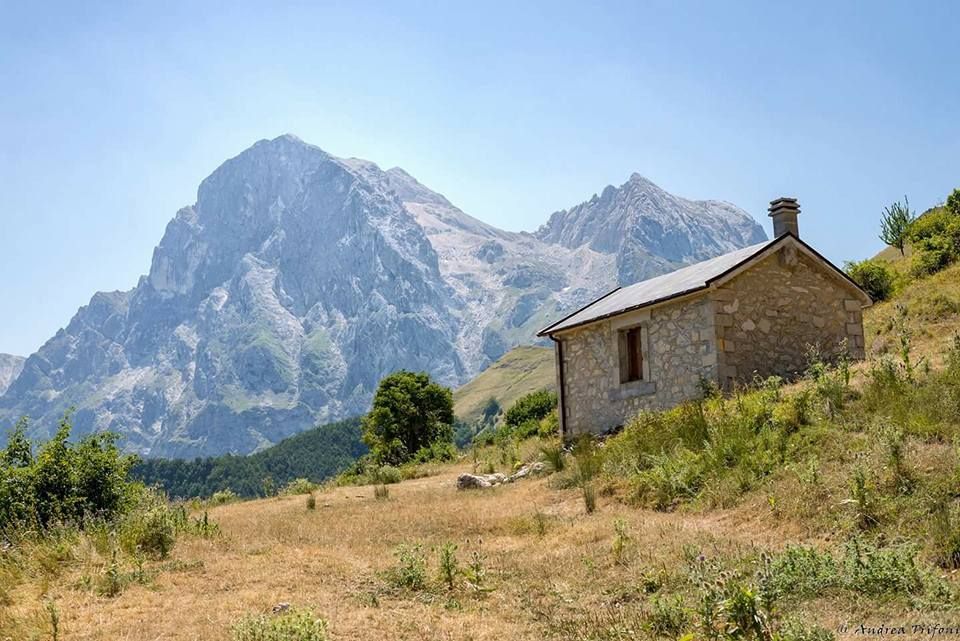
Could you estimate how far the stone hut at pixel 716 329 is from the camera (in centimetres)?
1844

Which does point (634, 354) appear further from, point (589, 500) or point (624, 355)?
point (589, 500)

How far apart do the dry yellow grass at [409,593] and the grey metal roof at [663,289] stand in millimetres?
7359

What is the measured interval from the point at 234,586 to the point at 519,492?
8.28 m

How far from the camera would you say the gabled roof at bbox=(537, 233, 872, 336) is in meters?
18.8

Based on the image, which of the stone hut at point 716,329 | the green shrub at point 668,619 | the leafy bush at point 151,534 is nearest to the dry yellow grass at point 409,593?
the leafy bush at point 151,534

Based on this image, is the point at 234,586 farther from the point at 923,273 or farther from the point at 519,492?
the point at 923,273

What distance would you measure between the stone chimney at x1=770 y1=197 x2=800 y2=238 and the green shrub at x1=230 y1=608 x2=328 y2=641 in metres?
17.7

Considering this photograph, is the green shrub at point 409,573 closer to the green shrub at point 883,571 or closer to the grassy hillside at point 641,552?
the grassy hillside at point 641,552

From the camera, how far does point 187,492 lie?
97625mm

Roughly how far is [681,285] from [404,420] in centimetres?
2064

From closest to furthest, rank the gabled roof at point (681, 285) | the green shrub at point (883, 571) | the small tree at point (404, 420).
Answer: the green shrub at point (883, 571), the gabled roof at point (681, 285), the small tree at point (404, 420)

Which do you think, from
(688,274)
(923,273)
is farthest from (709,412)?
(923,273)

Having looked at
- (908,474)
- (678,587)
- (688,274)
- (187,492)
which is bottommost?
(187,492)

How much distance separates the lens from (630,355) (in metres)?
21.2
